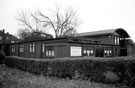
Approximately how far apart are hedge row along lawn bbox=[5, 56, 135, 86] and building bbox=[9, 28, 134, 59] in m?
6.84

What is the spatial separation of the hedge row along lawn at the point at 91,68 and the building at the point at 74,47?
684 centimetres

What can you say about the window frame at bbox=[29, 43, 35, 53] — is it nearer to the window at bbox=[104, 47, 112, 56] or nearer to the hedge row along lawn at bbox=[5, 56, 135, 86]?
the hedge row along lawn at bbox=[5, 56, 135, 86]

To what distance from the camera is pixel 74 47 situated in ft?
59.4

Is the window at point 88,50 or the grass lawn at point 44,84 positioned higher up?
the window at point 88,50

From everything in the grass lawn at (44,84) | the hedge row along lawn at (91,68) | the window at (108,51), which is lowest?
the grass lawn at (44,84)

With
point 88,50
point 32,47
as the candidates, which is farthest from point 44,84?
point 32,47

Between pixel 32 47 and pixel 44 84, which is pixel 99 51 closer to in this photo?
pixel 32 47

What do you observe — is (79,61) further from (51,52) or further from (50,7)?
(50,7)

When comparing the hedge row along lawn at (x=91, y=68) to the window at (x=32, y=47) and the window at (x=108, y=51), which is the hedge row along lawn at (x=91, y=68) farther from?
the window at (x=108, y=51)

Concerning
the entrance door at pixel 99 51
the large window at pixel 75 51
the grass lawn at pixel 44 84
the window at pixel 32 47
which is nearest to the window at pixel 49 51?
the large window at pixel 75 51

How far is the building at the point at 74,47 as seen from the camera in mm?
17875

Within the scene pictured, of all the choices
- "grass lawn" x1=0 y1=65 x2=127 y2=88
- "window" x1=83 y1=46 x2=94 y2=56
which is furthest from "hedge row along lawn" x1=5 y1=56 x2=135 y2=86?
"window" x1=83 y1=46 x2=94 y2=56

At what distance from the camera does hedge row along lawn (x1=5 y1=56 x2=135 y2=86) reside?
22.4ft

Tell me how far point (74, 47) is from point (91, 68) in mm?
10158
